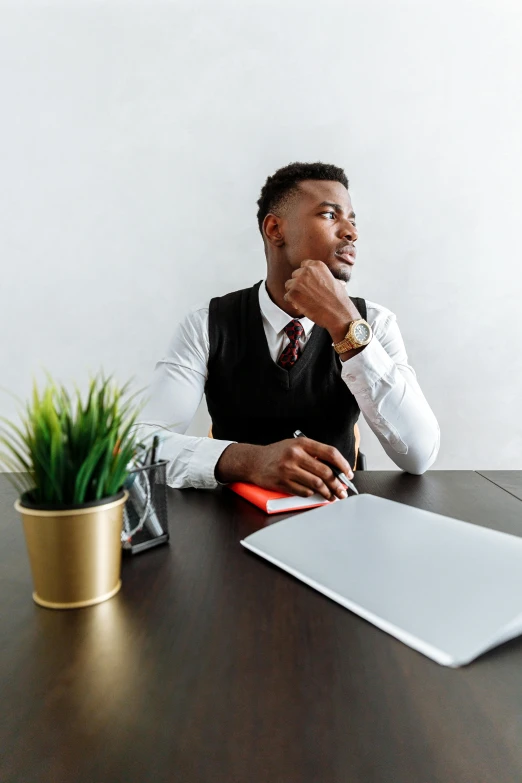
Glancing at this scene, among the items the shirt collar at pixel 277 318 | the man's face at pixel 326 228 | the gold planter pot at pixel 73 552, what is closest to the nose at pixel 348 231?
the man's face at pixel 326 228

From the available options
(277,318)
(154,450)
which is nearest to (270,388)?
(277,318)

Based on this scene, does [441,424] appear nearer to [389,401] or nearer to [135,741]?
[389,401]

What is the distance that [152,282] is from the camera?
2.11 metres

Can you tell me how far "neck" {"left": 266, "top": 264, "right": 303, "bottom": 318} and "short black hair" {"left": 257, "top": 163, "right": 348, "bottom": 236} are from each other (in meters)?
0.20

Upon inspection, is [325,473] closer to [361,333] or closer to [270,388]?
[361,333]

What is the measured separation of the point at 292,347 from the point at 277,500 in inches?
28.3

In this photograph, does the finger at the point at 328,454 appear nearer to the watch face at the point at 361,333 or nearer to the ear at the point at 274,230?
the watch face at the point at 361,333

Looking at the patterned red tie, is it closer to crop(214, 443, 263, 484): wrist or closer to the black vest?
the black vest

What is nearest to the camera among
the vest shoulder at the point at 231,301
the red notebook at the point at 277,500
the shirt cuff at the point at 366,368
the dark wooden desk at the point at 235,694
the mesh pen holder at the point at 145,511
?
the dark wooden desk at the point at 235,694

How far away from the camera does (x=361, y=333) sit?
47.9 inches

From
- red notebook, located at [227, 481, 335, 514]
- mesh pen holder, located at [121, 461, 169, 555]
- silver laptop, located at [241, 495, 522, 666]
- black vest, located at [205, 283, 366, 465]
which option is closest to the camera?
silver laptop, located at [241, 495, 522, 666]

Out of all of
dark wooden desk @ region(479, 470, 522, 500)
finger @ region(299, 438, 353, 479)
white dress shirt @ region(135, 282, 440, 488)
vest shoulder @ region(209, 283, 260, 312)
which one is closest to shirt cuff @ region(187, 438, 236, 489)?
white dress shirt @ region(135, 282, 440, 488)

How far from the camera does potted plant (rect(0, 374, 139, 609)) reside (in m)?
0.48

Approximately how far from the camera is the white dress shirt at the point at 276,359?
41.1 inches
